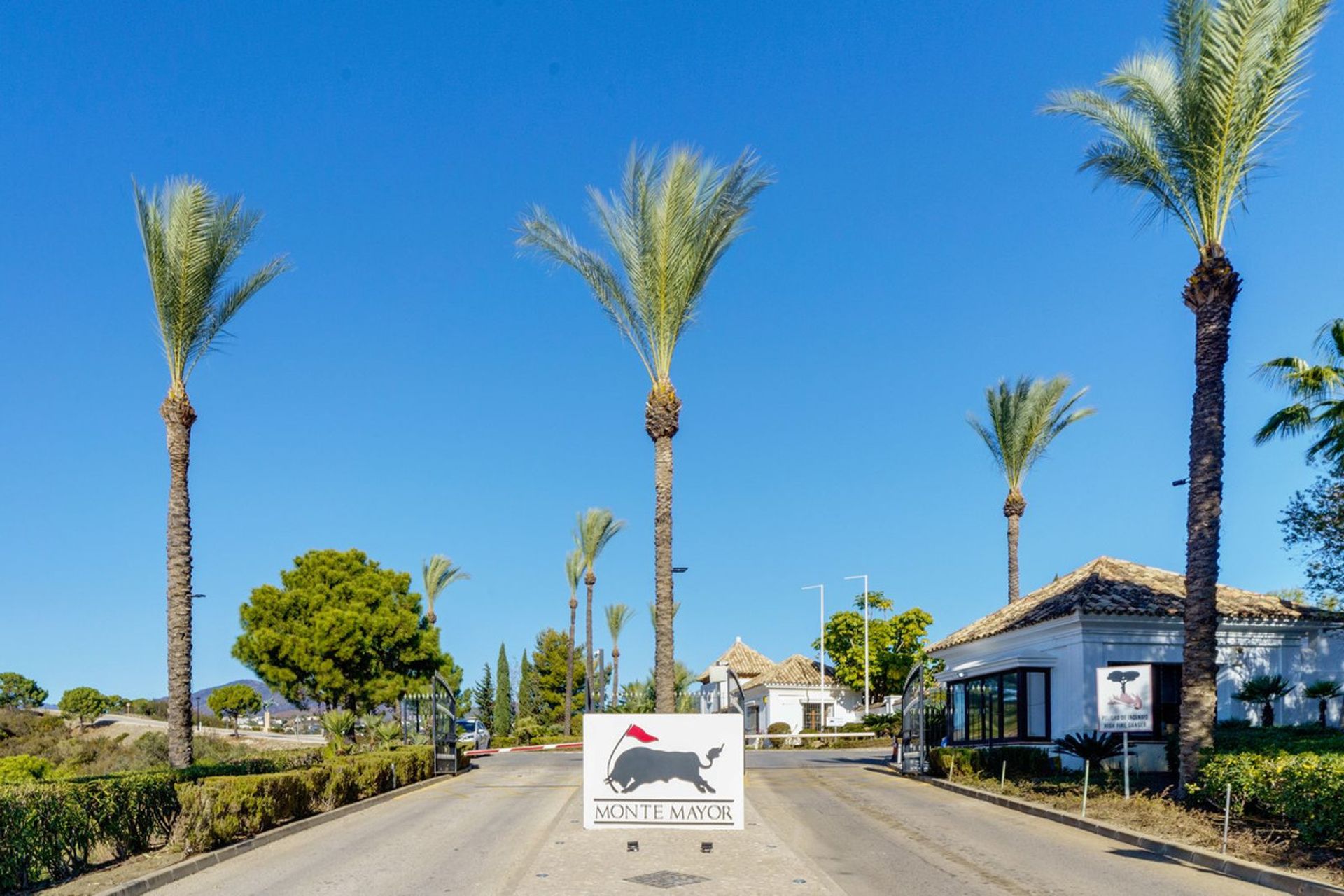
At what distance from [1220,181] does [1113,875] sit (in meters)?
11.2

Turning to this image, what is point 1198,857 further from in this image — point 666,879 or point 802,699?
point 802,699

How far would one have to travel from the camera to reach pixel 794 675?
201 ft

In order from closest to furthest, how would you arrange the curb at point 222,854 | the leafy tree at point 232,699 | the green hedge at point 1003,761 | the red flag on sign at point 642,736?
the curb at point 222,854, the red flag on sign at point 642,736, the green hedge at point 1003,761, the leafy tree at point 232,699

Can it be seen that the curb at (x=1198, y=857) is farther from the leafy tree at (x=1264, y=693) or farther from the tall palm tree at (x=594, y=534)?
the tall palm tree at (x=594, y=534)

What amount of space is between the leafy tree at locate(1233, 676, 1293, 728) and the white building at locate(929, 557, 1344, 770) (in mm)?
495

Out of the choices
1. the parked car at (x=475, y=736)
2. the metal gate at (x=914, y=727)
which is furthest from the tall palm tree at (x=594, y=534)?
the metal gate at (x=914, y=727)

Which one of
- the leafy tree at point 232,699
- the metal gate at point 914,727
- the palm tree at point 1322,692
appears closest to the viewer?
the palm tree at point 1322,692

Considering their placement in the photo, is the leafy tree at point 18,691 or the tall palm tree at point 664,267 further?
the leafy tree at point 18,691

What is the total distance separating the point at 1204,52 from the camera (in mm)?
16828

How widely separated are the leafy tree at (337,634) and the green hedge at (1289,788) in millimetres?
31759

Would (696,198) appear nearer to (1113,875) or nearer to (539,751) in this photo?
(1113,875)

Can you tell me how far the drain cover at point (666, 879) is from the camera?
1120cm

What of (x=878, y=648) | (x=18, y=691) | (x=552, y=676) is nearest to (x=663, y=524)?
(x=878, y=648)

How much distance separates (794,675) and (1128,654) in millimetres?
36930
